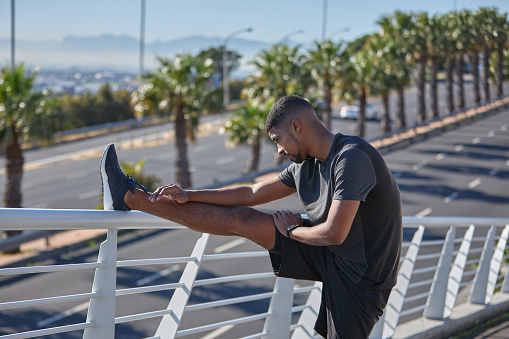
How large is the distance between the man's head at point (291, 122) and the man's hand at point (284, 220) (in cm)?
32

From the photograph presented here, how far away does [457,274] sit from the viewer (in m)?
5.87

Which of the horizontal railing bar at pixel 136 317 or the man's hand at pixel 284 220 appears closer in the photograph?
the horizontal railing bar at pixel 136 317

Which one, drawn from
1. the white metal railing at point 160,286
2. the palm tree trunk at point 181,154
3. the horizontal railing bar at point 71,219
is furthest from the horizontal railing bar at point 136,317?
the palm tree trunk at point 181,154

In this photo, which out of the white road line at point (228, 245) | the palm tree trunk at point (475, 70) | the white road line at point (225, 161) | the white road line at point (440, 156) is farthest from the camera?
the palm tree trunk at point (475, 70)

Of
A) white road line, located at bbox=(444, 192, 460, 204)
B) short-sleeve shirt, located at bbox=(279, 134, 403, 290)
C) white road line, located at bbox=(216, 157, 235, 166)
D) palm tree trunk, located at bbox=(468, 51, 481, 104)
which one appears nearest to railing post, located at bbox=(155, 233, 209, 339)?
short-sleeve shirt, located at bbox=(279, 134, 403, 290)

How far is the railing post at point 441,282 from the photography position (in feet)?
17.6

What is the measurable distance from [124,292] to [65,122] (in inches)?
864

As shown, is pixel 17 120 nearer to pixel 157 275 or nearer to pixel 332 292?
pixel 157 275

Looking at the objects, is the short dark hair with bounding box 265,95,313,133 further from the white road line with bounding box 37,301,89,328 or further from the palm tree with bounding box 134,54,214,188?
the palm tree with bounding box 134,54,214,188

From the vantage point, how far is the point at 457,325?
227 inches

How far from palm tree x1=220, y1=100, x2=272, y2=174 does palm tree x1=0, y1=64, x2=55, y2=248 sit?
31.1 feet

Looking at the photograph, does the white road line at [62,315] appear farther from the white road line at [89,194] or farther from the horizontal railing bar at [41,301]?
the white road line at [89,194]

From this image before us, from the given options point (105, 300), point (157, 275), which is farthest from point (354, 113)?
point (105, 300)

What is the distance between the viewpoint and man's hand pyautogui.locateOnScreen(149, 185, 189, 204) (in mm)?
3158
